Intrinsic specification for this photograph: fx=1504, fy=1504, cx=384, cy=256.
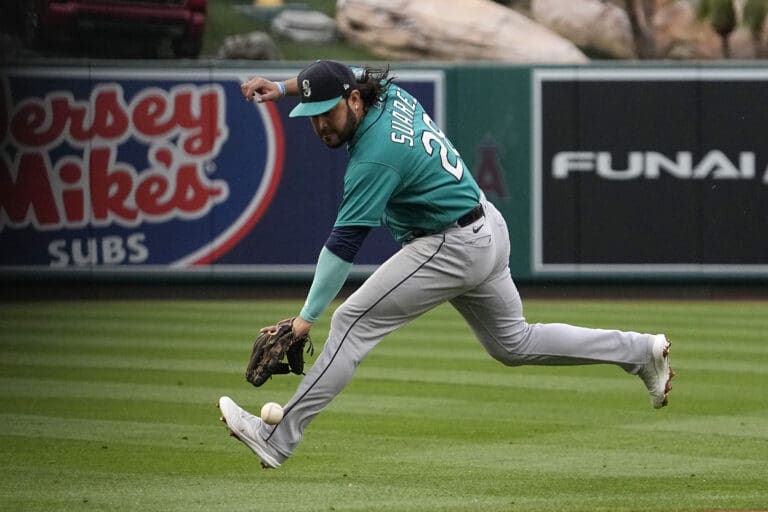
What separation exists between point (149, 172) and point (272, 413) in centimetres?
1193

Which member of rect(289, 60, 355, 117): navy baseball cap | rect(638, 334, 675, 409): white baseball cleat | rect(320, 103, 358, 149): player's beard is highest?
rect(289, 60, 355, 117): navy baseball cap

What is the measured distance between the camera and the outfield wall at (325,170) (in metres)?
17.6

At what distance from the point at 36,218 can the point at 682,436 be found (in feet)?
36.3

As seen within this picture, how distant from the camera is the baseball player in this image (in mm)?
6066

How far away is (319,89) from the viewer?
6.06 metres

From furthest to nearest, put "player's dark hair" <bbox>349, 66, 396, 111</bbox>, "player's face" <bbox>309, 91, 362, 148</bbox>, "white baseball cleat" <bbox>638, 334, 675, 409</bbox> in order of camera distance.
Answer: "white baseball cleat" <bbox>638, 334, 675, 409</bbox> → "player's dark hair" <bbox>349, 66, 396, 111</bbox> → "player's face" <bbox>309, 91, 362, 148</bbox>

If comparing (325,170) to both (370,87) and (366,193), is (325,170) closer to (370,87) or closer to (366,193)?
(370,87)

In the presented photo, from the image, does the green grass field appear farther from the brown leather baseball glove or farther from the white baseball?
the brown leather baseball glove

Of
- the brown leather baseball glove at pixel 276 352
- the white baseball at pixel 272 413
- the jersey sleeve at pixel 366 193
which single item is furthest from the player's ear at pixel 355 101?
the white baseball at pixel 272 413

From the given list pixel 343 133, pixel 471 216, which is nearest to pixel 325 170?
pixel 471 216

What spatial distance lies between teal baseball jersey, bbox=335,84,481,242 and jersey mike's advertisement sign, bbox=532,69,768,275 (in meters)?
11.4

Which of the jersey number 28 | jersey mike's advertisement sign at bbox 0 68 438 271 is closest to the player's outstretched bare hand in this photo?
the jersey number 28

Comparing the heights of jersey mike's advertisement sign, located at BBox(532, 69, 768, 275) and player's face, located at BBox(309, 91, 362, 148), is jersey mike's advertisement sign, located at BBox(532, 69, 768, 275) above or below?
below

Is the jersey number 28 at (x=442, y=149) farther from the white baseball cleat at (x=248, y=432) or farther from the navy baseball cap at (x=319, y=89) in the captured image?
the white baseball cleat at (x=248, y=432)
